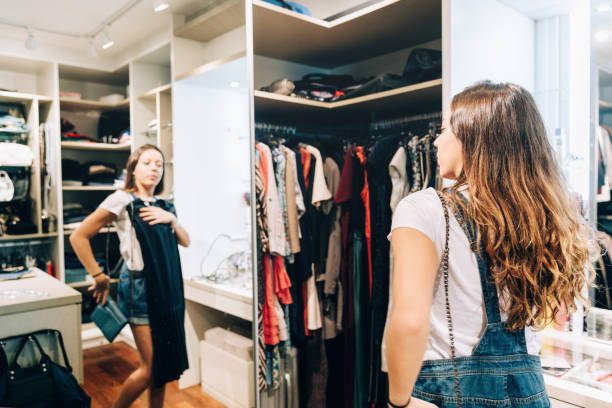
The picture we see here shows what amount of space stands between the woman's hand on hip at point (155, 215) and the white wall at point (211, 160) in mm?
254

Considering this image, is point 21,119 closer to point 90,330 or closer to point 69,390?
point 90,330

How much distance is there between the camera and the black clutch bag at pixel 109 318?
1.71 m

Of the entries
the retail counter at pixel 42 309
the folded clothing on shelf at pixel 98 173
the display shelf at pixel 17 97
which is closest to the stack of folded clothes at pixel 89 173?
the folded clothing on shelf at pixel 98 173

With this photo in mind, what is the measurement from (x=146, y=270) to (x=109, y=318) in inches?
9.1

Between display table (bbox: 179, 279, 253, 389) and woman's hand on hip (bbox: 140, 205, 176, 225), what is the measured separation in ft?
1.41

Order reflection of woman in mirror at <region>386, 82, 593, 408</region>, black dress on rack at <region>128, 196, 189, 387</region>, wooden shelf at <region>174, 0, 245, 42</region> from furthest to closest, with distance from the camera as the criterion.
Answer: wooden shelf at <region>174, 0, 245, 42</region> < black dress on rack at <region>128, 196, 189, 387</region> < reflection of woman in mirror at <region>386, 82, 593, 408</region>

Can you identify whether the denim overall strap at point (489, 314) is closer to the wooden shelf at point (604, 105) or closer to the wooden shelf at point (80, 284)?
the wooden shelf at point (604, 105)

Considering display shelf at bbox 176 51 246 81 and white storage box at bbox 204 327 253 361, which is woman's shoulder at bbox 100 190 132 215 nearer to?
display shelf at bbox 176 51 246 81

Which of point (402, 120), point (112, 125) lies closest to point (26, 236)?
point (112, 125)

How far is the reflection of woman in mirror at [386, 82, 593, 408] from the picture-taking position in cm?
89

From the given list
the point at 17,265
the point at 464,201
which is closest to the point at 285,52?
the point at 17,265

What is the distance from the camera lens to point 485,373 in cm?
93

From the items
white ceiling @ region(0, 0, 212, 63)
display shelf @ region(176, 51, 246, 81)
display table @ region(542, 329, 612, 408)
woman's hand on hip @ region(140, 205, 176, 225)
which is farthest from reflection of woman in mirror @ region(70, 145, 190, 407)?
display table @ region(542, 329, 612, 408)

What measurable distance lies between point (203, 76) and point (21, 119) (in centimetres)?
108
